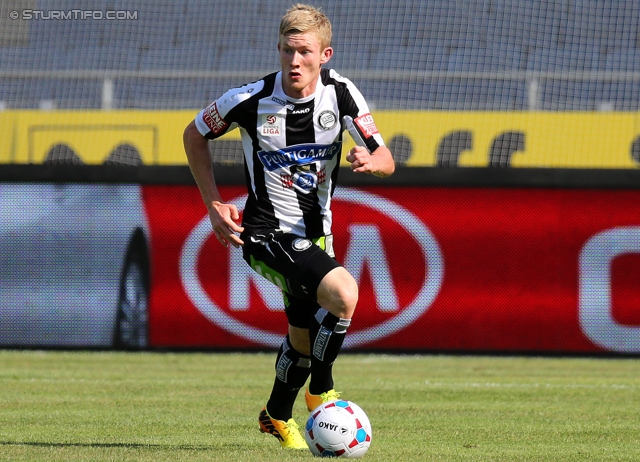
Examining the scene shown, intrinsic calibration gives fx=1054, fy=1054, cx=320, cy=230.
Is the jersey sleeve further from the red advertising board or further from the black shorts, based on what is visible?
the red advertising board

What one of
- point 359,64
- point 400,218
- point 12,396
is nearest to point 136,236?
point 400,218

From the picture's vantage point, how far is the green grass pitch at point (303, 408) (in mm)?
5020

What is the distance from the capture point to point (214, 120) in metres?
5.20

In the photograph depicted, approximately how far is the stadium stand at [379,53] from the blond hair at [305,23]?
313 inches

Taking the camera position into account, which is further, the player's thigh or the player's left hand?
the player's thigh

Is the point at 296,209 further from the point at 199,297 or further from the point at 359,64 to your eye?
the point at 359,64

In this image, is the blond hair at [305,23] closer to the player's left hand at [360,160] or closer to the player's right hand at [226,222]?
the player's left hand at [360,160]

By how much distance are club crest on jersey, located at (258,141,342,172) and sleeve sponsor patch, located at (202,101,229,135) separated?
0.73 ft

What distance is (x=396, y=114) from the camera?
1339 cm

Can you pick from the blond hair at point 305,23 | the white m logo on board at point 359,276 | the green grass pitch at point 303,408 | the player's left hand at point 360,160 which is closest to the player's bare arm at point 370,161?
the player's left hand at point 360,160

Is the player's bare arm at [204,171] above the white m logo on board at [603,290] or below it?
above

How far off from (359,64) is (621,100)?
340 cm

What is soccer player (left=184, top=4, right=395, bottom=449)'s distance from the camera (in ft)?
16.3

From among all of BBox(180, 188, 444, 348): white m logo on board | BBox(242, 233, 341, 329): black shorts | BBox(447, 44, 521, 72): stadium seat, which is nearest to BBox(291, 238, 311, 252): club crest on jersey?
BBox(242, 233, 341, 329): black shorts
